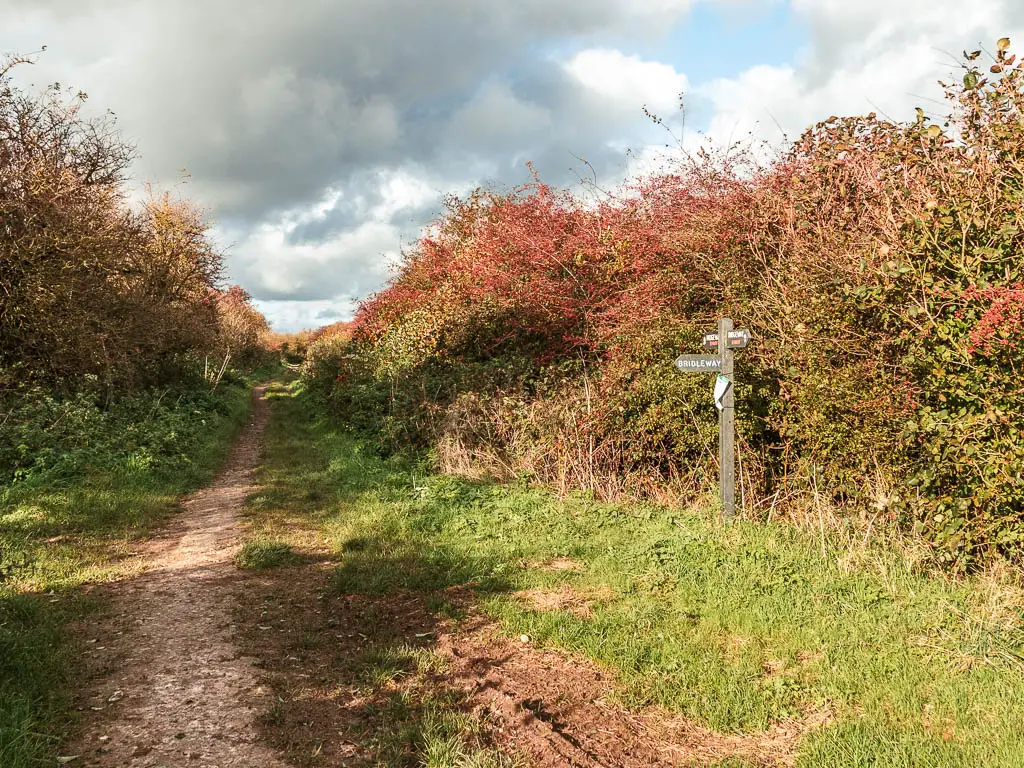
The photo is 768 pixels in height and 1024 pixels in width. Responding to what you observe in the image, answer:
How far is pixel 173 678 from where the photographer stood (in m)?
4.32

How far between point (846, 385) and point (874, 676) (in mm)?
3391

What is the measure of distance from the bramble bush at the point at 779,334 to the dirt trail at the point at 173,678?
16.2 ft

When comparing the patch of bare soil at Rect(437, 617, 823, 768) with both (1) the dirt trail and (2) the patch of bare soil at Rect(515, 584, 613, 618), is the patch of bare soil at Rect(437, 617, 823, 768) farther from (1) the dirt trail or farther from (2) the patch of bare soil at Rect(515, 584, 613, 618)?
(1) the dirt trail

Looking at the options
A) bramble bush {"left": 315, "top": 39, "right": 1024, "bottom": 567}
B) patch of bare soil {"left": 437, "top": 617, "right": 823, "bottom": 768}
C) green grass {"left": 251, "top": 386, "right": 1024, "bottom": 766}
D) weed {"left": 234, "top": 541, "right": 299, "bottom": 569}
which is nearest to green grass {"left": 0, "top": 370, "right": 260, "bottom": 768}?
weed {"left": 234, "top": 541, "right": 299, "bottom": 569}

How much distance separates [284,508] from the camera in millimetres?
9172

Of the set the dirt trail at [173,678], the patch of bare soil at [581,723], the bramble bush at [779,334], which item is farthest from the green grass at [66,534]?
the bramble bush at [779,334]

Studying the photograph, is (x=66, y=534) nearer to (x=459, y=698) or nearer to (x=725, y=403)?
(x=459, y=698)

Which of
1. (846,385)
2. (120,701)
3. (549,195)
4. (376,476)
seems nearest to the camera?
(120,701)

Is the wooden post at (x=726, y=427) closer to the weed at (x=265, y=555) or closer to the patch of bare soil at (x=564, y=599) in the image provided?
the patch of bare soil at (x=564, y=599)

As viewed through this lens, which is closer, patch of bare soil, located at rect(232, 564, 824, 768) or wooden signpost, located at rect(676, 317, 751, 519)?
patch of bare soil, located at rect(232, 564, 824, 768)

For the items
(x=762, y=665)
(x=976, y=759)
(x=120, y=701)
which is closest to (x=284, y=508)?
(x=120, y=701)

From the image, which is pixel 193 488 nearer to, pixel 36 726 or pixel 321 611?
pixel 321 611

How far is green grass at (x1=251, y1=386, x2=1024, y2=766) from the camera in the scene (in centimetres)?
364

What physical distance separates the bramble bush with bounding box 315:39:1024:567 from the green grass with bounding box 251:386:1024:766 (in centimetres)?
99
